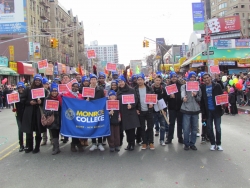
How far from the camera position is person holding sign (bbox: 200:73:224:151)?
250 inches

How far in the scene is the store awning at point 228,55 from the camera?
24.4 metres

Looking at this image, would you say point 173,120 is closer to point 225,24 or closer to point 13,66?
point 225,24

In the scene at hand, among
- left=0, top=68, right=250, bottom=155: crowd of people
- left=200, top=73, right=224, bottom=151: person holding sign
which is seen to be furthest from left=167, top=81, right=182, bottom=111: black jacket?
left=200, top=73, right=224, bottom=151: person holding sign

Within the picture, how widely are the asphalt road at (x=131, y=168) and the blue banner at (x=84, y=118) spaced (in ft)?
1.87

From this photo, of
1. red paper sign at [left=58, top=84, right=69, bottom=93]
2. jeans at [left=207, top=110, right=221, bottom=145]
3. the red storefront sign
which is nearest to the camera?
jeans at [left=207, top=110, right=221, bottom=145]

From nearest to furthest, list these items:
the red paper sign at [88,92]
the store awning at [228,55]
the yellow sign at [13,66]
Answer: the red paper sign at [88,92], the store awning at [228,55], the yellow sign at [13,66]

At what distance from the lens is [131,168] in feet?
17.5

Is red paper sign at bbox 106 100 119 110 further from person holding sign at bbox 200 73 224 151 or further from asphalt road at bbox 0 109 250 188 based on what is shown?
person holding sign at bbox 200 73 224 151

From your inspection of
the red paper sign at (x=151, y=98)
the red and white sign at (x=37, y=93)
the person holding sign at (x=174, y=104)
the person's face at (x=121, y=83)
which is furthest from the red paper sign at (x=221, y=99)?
the red and white sign at (x=37, y=93)

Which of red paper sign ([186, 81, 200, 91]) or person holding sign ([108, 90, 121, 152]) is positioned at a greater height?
red paper sign ([186, 81, 200, 91])

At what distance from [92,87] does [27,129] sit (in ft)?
6.52

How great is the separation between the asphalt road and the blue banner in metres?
0.57

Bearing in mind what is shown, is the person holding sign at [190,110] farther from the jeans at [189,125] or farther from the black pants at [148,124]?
the black pants at [148,124]

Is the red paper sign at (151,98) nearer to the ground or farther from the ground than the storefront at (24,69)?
nearer to the ground
